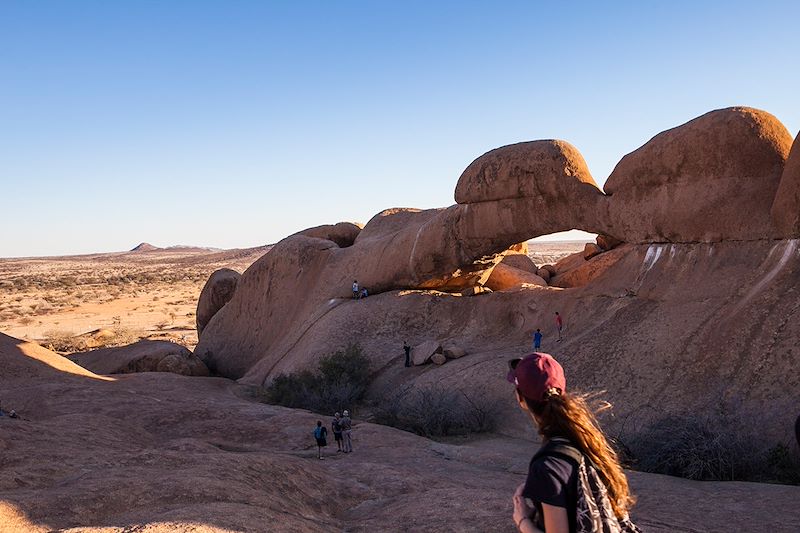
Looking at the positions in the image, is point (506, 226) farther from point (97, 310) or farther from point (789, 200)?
point (97, 310)

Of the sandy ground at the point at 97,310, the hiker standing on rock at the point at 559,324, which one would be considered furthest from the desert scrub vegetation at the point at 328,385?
the sandy ground at the point at 97,310

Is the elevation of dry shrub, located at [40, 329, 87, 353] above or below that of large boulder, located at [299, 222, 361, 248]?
below

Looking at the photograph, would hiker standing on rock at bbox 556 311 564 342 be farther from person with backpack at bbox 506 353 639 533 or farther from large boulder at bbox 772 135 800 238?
person with backpack at bbox 506 353 639 533

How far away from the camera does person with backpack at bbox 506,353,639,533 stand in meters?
2.40

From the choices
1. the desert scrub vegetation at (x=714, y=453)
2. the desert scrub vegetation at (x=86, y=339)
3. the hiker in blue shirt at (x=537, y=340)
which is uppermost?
the hiker in blue shirt at (x=537, y=340)

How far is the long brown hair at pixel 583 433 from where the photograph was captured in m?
2.53

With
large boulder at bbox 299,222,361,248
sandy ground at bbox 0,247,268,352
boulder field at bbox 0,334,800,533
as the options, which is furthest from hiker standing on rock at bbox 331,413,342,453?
sandy ground at bbox 0,247,268,352

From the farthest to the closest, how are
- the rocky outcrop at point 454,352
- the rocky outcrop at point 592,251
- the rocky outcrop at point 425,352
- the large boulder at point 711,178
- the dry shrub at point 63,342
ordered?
the dry shrub at point 63,342 → the rocky outcrop at point 592,251 → the rocky outcrop at point 425,352 → the rocky outcrop at point 454,352 → the large boulder at point 711,178

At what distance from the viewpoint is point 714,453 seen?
30.6ft

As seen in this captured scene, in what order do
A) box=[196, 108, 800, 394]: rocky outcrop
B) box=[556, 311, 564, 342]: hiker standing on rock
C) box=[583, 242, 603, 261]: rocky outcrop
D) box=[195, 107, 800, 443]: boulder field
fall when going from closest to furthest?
box=[195, 107, 800, 443]: boulder field < box=[196, 108, 800, 394]: rocky outcrop < box=[556, 311, 564, 342]: hiker standing on rock < box=[583, 242, 603, 261]: rocky outcrop

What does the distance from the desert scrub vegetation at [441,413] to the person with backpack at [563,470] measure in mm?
10923

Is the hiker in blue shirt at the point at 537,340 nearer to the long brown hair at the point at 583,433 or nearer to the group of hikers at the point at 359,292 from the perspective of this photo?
the group of hikers at the point at 359,292

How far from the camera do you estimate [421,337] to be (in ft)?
60.2

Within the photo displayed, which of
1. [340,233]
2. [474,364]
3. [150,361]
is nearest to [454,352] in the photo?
[474,364]
